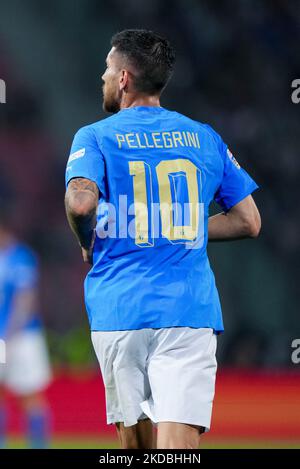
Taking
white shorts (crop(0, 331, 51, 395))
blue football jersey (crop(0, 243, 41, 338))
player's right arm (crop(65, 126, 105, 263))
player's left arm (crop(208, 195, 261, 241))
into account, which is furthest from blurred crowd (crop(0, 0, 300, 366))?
player's right arm (crop(65, 126, 105, 263))

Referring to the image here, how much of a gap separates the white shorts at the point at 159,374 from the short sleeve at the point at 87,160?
1.66 ft

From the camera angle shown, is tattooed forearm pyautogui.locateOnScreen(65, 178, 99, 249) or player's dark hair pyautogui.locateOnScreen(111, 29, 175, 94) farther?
player's dark hair pyautogui.locateOnScreen(111, 29, 175, 94)

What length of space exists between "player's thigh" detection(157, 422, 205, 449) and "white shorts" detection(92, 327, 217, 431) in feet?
0.06

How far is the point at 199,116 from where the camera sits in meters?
10.4

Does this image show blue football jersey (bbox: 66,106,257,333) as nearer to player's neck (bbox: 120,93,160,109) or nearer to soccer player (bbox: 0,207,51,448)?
player's neck (bbox: 120,93,160,109)

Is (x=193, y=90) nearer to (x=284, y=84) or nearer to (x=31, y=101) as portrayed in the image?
(x=284, y=84)

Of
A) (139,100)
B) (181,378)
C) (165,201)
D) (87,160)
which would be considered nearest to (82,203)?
(87,160)

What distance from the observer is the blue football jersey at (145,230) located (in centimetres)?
307

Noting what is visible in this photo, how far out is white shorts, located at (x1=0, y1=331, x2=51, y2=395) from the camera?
6.84 meters

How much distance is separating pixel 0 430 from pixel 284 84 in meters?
5.66

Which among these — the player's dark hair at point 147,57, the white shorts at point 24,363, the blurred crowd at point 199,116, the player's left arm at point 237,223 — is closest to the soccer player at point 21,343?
the white shorts at point 24,363

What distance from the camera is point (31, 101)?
34.9ft

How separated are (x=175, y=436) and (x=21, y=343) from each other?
417 cm

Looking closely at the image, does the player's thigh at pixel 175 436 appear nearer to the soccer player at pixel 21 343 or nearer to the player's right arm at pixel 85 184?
the player's right arm at pixel 85 184
